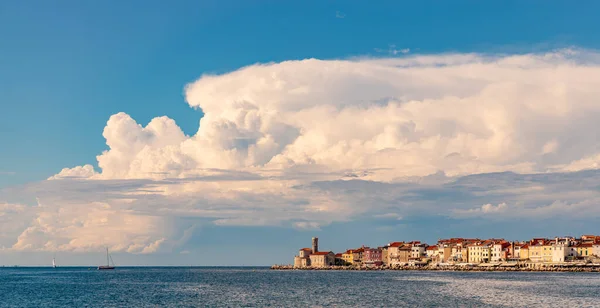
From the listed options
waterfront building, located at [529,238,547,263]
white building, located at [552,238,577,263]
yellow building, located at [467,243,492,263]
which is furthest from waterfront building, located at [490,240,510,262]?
white building, located at [552,238,577,263]

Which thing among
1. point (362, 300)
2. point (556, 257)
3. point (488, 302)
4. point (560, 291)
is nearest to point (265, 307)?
point (362, 300)

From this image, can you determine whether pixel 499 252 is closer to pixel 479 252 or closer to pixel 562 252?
pixel 479 252

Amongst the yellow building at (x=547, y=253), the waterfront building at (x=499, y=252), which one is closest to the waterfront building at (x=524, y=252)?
the waterfront building at (x=499, y=252)

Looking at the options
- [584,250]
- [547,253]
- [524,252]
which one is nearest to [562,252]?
[547,253]

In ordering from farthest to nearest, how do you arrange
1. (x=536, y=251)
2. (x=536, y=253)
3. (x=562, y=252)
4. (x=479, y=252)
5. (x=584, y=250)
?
1. (x=479, y=252)
2. (x=536, y=251)
3. (x=536, y=253)
4. (x=584, y=250)
5. (x=562, y=252)

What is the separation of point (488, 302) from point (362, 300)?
506 inches

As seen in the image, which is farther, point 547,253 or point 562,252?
point 547,253

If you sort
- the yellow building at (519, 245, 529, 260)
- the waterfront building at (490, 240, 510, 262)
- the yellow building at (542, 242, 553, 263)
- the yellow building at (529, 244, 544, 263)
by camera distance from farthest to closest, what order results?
the waterfront building at (490, 240, 510, 262)
the yellow building at (519, 245, 529, 260)
the yellow building at (529, 244, 544, 263)
the yellow building at (542, 242, 553, 263)

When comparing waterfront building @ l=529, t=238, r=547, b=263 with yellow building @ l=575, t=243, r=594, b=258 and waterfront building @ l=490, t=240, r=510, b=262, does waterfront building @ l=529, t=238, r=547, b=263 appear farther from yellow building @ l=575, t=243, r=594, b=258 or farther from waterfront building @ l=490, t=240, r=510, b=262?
yellow building @ l=575, t=243, r=594, b=258

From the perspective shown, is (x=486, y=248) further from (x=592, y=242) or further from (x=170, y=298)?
(x=170, y=298)

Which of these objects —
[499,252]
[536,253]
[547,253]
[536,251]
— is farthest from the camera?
Answer: [499,252]

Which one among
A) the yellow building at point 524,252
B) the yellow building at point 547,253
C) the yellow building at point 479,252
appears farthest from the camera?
the yellow building at point 479,252

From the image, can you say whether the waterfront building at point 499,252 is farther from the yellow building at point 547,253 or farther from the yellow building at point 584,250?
the yellow building at point 584,250

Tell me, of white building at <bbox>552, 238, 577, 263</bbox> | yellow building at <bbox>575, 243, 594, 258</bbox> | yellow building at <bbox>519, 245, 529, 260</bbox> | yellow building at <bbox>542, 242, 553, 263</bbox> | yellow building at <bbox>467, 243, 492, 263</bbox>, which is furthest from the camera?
yellow building at <bbox>467, 243, 492, 263</bbox>
